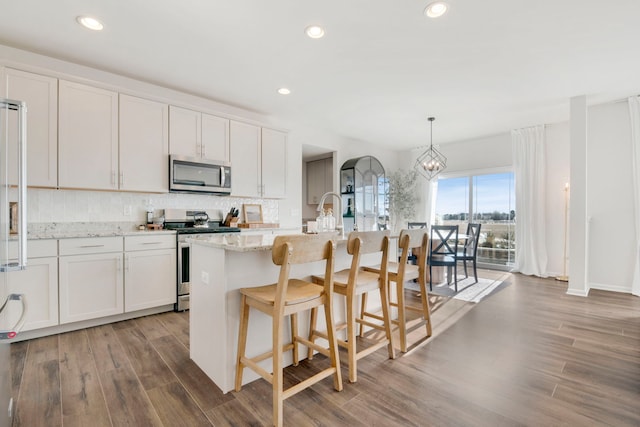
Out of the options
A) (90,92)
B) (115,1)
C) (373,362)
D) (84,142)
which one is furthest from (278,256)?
(90,92)

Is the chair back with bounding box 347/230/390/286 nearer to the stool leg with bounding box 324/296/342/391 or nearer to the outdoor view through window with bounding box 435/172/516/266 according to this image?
the stool leg with bounding box 324/296/342/391

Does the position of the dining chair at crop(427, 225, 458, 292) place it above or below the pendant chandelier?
A: below

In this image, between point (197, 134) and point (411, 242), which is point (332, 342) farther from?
point (197, 134)

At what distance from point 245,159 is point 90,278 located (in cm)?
228

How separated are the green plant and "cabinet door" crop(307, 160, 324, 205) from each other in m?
1.64

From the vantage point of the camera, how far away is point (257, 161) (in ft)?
14.5

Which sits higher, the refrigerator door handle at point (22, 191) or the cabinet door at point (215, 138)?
the cabinet door at point (215, 138)

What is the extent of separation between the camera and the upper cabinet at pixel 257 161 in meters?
4.21

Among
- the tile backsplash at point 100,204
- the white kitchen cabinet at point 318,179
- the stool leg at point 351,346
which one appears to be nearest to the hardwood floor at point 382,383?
the stool leg at point 351,346

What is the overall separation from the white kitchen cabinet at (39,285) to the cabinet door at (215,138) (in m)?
1.87

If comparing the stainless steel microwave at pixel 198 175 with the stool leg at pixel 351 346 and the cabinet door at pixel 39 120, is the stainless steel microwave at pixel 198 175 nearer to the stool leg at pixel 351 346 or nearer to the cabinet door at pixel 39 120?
the cabinet door at pixel 39 120

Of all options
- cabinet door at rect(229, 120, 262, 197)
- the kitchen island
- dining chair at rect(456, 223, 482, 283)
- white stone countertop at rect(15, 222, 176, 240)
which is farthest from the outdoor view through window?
white stone countertop at rect(15, 222, 176, 240)

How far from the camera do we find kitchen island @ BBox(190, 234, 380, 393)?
6.18 feet

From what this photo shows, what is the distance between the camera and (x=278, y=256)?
161 centimetres
